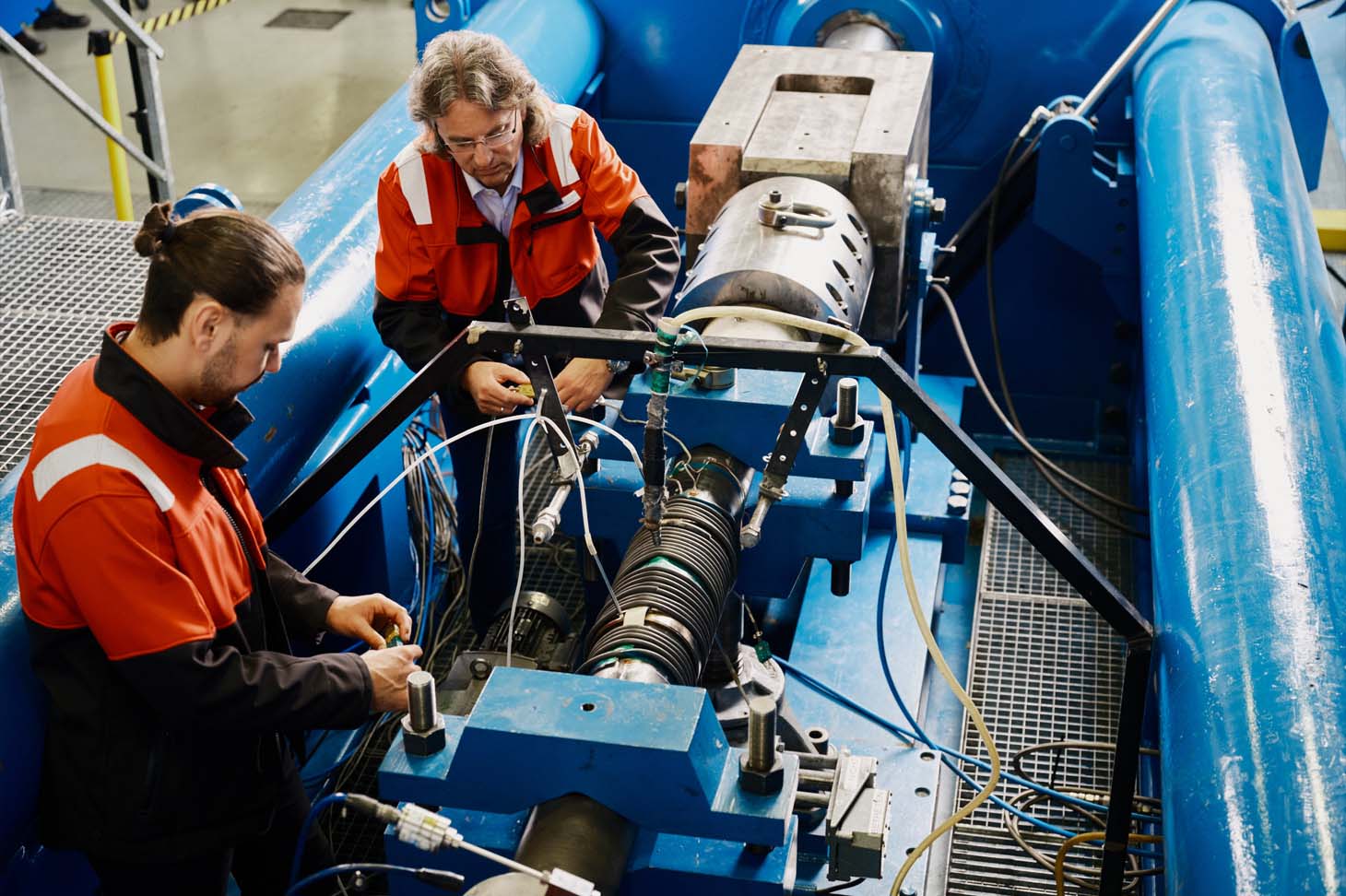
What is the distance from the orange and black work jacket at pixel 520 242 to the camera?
241 centimetres

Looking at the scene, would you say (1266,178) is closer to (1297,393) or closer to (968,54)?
(1297,393)

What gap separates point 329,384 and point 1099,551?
188 centimetres

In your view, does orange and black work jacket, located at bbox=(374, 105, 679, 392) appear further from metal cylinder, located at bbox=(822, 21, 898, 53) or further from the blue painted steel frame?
metal cylinder, located at bbox=(822, 21, 898, 53)

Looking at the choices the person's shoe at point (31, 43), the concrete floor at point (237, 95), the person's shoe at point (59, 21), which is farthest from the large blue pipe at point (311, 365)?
the person's shoe at point (59, 21)

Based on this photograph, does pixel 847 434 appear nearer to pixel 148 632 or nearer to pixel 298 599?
pixel 298 599

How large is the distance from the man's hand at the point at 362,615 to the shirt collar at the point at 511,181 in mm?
809

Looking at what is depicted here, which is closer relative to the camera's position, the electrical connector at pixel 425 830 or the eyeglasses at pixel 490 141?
the electrical connector at pixel 425 830

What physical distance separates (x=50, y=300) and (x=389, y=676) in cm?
127

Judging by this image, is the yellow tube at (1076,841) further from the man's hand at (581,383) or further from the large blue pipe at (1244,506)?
the man's hand at (581,383)

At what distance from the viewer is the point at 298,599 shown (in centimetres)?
190

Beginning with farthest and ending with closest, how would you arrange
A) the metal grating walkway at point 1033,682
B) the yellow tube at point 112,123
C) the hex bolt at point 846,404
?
1. the yellow tube at point 112,123
2. the metal grating walkway at point 1033,682
3. the hex bolt at point 846,404

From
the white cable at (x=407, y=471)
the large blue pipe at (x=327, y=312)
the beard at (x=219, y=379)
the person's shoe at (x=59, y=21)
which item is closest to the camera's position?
the beard at (x=219, y=379)

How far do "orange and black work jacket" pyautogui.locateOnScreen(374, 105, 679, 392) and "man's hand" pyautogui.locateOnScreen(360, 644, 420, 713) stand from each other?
0.77m

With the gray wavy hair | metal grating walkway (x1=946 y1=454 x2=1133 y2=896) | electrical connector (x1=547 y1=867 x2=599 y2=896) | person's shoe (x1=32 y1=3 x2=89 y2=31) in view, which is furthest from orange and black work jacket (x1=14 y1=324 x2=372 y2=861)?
person's shoe (x1=32 y1=3 x2=89 y2=31)
